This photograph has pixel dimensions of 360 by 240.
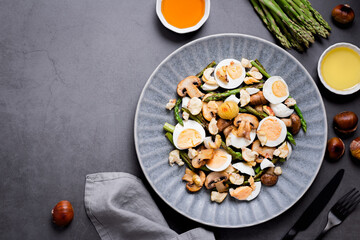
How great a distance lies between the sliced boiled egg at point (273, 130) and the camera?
2596 millimetres

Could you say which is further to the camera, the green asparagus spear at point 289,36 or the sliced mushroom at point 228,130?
the green asparagus spear at point 289,36

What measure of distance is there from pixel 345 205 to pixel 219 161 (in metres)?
1.08

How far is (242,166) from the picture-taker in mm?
2627

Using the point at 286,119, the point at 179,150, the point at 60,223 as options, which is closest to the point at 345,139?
the point at 286,119

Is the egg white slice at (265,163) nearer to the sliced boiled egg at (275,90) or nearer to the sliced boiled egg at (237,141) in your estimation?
the sliced boiled egg at (237,141)

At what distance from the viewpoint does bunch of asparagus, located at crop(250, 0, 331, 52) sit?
9.03 feet

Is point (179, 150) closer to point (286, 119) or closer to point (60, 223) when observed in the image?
point (286, 119)

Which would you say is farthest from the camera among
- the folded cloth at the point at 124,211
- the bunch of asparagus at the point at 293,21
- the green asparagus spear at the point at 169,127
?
the bunch of asparagus at the point at 293,21

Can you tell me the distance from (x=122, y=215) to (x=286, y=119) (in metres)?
1.45

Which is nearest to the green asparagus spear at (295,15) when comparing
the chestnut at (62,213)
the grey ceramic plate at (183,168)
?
the grey ceramic plate at (183,168)

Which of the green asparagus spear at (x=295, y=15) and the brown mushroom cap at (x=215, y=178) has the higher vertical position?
the green asparagus spear at (x=295, y=15)

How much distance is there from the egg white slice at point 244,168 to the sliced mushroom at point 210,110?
→ 0.42 m

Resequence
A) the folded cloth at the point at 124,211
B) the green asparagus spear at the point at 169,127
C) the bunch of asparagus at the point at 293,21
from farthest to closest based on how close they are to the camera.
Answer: the bunch of asparagus at the point at 293,21, the green asparagus spear at the point at 169,127, the folded cloth at the point at 124,211

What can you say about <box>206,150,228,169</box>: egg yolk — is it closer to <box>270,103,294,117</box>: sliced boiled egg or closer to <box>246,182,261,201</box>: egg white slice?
<box>246,182,261,201</box>: egg white slice
